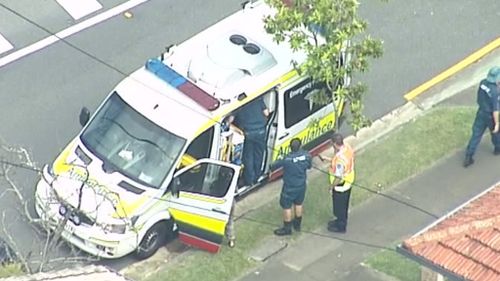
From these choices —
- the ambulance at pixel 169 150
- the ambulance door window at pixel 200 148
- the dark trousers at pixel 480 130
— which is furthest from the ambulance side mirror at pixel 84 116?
the dark trousers at pixel 480 130

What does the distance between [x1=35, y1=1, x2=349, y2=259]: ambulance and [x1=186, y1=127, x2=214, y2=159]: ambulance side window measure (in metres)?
0.01

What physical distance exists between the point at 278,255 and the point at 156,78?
2.70 meters

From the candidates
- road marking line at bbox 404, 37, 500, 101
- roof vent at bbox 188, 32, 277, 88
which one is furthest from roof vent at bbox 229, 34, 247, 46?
road marking line at bbox 404, 37, 500, 101

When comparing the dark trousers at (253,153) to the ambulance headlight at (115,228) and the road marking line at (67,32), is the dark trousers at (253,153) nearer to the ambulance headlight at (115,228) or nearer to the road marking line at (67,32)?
the ambulance headlight at (115,228)

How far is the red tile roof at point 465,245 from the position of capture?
15930mm

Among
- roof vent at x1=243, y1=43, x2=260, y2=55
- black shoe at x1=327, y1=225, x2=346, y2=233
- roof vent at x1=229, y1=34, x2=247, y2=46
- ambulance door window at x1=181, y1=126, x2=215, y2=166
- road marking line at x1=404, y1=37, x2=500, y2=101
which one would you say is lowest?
black shoe at x1=327, y1=225, x2=346, y2=233

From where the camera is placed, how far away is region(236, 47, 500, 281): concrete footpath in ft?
68.2

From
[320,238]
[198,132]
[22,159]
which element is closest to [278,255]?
[320,238]

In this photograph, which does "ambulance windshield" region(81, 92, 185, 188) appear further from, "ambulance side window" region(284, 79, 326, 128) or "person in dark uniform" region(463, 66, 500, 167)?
"person in dark uniform" region(463, 66, 500, 167)

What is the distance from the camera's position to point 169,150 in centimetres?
2048

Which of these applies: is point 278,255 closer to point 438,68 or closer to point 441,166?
point 441,166

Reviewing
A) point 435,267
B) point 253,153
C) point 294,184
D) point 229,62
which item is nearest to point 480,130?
point 294,184

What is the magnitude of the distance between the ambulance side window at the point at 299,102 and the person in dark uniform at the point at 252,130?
1.27ft

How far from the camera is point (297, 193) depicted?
20.9 metres
